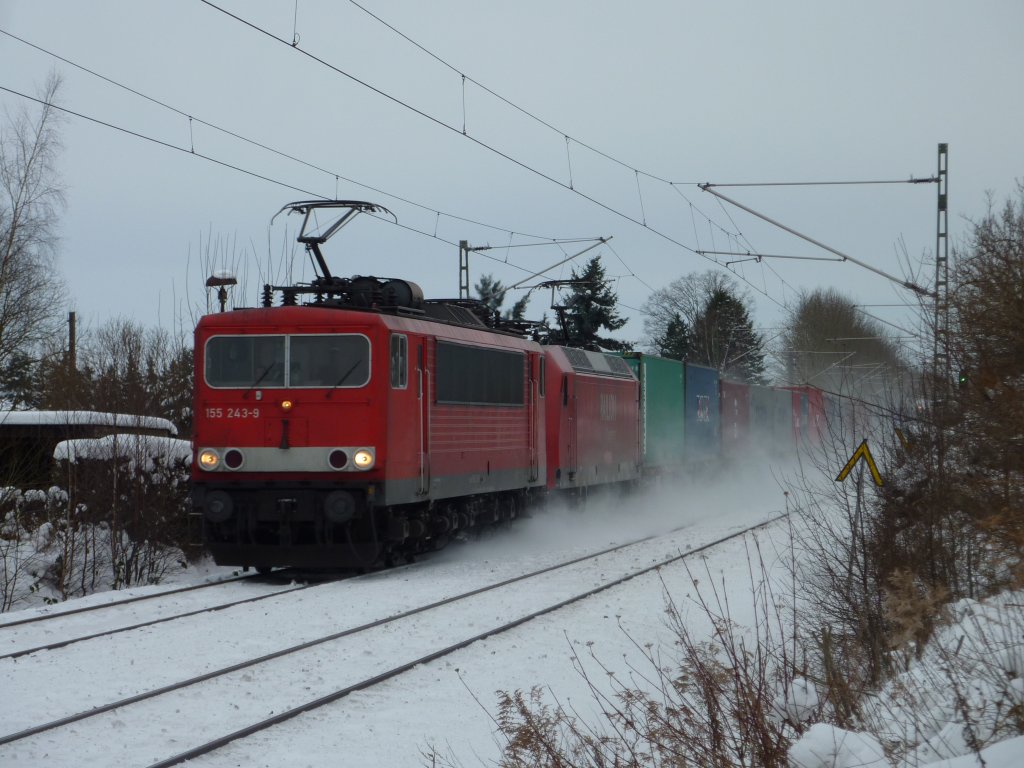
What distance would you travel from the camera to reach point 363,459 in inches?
532

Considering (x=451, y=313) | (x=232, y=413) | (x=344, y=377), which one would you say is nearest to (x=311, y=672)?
(x=344, y=377)

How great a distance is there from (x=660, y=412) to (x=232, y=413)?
1490cm

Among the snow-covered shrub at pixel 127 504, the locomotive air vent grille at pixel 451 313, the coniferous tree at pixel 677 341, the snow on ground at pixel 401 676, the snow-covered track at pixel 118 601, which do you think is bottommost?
the snow on ground at pixel 401 676

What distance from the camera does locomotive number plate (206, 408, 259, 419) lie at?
14.0 m

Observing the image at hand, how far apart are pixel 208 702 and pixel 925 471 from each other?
559cm

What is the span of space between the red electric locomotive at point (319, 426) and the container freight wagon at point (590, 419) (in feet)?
17.6

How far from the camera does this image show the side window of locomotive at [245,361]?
14.0 metres

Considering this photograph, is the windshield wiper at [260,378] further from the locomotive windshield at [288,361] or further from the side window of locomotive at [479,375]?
the side window of locomotive at [479,375]

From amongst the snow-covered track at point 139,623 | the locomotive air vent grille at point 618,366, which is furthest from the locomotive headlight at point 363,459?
the locomotive air vent grille at point 618,366

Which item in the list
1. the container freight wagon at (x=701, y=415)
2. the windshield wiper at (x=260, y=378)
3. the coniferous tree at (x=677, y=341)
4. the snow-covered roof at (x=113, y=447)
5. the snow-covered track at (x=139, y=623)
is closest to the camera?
the snow-covered track at (x=139, y=623)

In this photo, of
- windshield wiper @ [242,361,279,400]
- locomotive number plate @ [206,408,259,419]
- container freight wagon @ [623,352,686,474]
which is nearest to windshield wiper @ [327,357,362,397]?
windshield wiper @ [242,361,279,400]

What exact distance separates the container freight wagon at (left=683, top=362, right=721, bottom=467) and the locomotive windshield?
56.0 ft

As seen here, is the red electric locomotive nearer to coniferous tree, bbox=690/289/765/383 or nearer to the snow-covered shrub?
the snow-covered shrub

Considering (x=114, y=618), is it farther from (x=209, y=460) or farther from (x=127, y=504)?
(x=127, y=504)
